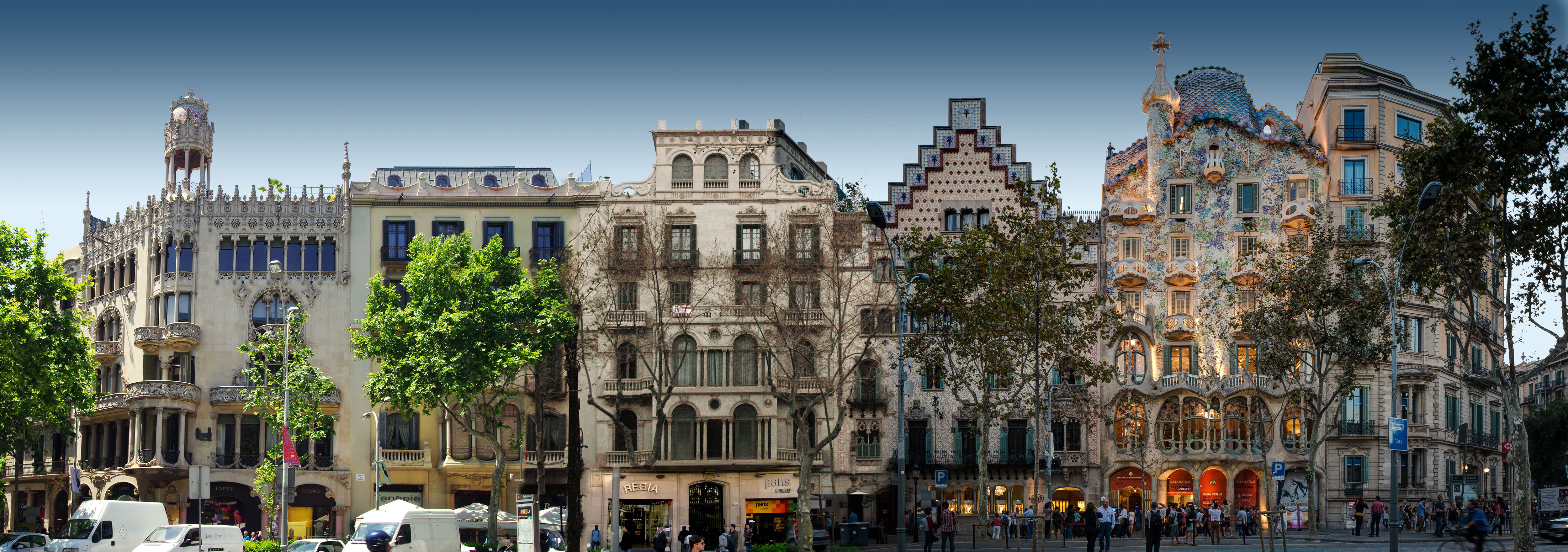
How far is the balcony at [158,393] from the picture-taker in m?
67.6

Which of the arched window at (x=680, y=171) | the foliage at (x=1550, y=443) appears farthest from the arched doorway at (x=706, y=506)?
the foliage at (x=1550, y=443)

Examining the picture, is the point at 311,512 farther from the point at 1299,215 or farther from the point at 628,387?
the point at 1299,215

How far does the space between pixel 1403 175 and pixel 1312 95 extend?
1360 inches

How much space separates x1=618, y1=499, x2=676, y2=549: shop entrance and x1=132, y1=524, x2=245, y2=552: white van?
24.2 m

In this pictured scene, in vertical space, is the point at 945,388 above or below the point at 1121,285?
below

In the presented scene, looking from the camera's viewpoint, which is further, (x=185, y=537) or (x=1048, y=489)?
(x=1048, y=489)

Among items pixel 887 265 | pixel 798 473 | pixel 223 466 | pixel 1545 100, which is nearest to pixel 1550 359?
pixel 1545 100

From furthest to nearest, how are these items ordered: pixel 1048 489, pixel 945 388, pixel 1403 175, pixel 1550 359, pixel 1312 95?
pixel 1312 95
pixel 945 388
pixel 1048 489
pixel 1403 175
pixel 1550 359

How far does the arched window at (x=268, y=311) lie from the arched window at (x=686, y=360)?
17728mm

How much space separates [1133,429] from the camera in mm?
70250

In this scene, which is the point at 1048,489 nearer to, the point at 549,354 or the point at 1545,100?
the point at 549,354

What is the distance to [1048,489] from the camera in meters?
59.6

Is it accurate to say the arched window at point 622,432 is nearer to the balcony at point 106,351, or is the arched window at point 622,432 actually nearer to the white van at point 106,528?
the white van at point 106,528

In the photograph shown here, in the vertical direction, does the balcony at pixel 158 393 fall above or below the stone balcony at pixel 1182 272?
below
